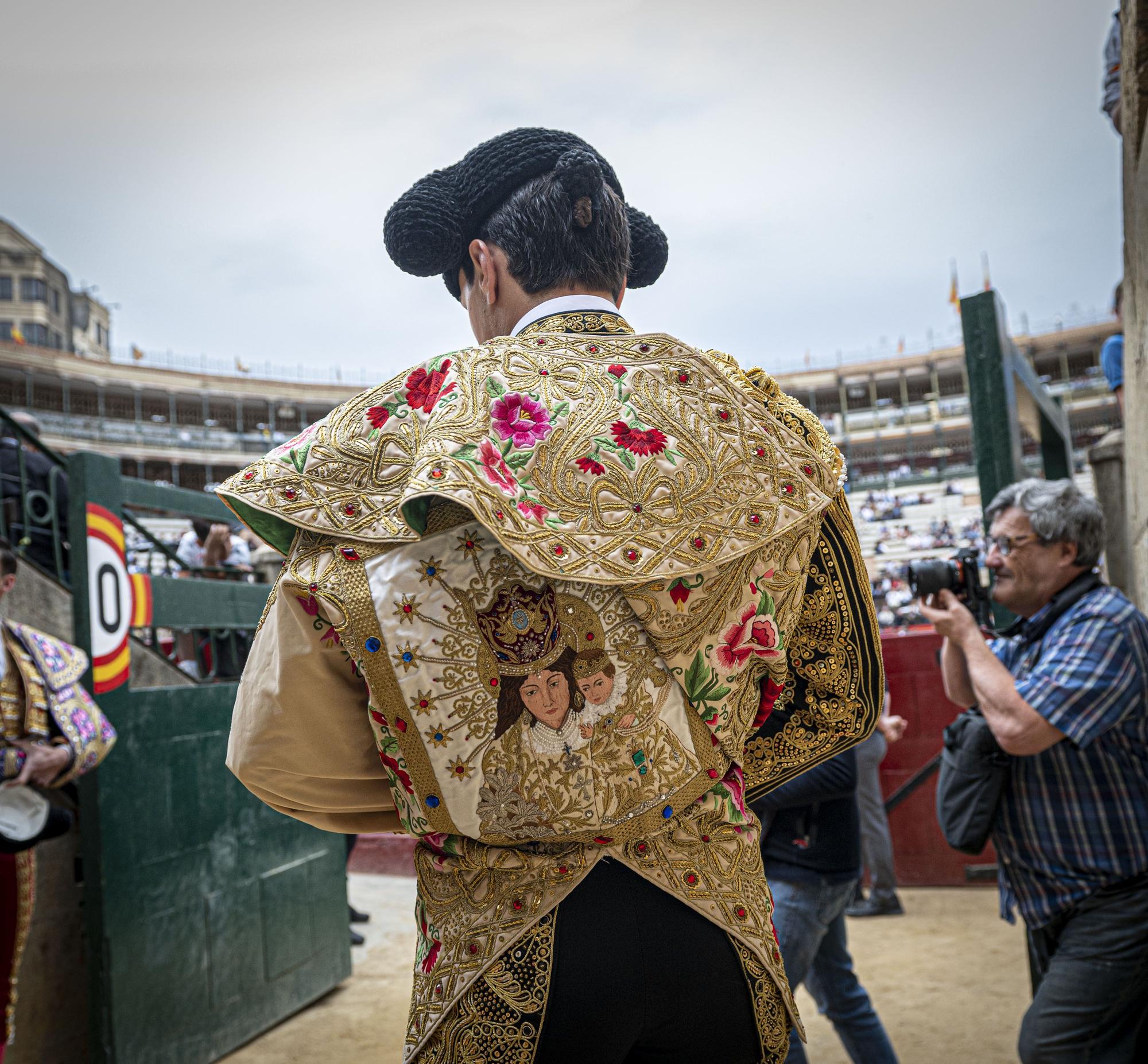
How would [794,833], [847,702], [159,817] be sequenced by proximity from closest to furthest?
1. [847,702]
2. [794,833]
3. [159,817]

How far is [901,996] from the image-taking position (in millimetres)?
3588

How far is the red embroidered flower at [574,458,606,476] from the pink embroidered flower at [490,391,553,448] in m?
0.04

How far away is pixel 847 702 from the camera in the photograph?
1109mm

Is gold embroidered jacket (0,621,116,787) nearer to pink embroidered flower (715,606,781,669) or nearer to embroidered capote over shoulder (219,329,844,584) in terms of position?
embroidered capote over shoulder (219,329,844,584)

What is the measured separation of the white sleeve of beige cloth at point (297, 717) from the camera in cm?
88

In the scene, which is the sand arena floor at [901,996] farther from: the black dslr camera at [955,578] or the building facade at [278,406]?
the building facade at [278,406]

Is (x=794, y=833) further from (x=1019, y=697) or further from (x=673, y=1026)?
(x=673, y=1026)

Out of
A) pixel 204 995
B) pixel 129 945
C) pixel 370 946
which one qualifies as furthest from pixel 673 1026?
pixel 370 946

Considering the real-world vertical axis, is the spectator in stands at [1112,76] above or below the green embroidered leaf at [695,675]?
above

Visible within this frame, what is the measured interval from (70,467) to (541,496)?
2.44m

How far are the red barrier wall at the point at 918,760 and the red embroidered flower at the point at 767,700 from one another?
13.9 feet

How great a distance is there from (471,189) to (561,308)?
6.5 inches

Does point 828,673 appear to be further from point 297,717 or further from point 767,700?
point 297,717

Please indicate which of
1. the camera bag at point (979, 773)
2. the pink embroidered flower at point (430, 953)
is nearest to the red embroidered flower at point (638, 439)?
the pink embroidered flower at point (430, 953)
